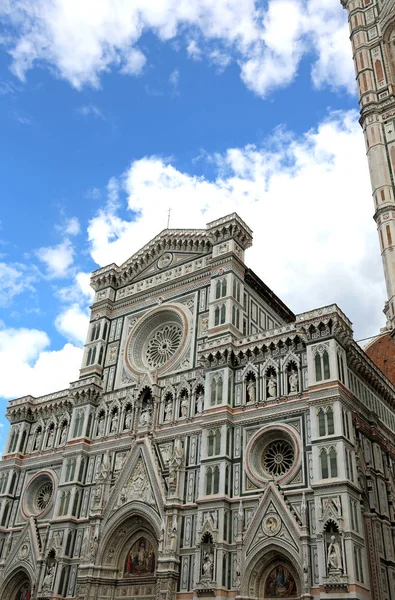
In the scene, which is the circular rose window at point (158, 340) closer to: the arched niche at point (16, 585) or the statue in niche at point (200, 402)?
the statue in niche at point (200, 402)

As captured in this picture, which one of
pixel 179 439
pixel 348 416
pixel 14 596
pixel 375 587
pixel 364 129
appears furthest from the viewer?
pixel 364 129

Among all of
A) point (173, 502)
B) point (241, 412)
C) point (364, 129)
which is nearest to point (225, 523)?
point (173, 502)

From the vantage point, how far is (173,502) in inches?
1099

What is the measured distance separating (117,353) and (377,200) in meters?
17.6

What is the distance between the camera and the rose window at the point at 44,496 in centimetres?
3491

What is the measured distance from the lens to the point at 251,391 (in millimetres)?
29016

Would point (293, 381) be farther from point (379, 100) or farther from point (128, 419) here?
point (379, 100)

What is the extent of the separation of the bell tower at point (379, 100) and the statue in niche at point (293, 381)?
540 cm

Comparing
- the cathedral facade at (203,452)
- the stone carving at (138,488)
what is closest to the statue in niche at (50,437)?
the cathedral facade at (203,452)

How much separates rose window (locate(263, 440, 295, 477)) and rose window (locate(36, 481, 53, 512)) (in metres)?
14.5

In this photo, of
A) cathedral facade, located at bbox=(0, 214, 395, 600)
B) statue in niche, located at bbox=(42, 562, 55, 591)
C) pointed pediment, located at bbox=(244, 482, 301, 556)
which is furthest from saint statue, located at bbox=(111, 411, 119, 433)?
pointed pediment, located at bbox=(244, 482, 301, 556)

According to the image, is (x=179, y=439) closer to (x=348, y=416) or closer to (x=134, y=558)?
(x=134, y=558)

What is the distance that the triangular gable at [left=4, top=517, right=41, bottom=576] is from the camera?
3203cm

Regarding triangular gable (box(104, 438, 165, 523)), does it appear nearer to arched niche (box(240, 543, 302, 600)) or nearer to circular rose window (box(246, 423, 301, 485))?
circular rose window (box(246, 423, 301, 485))
